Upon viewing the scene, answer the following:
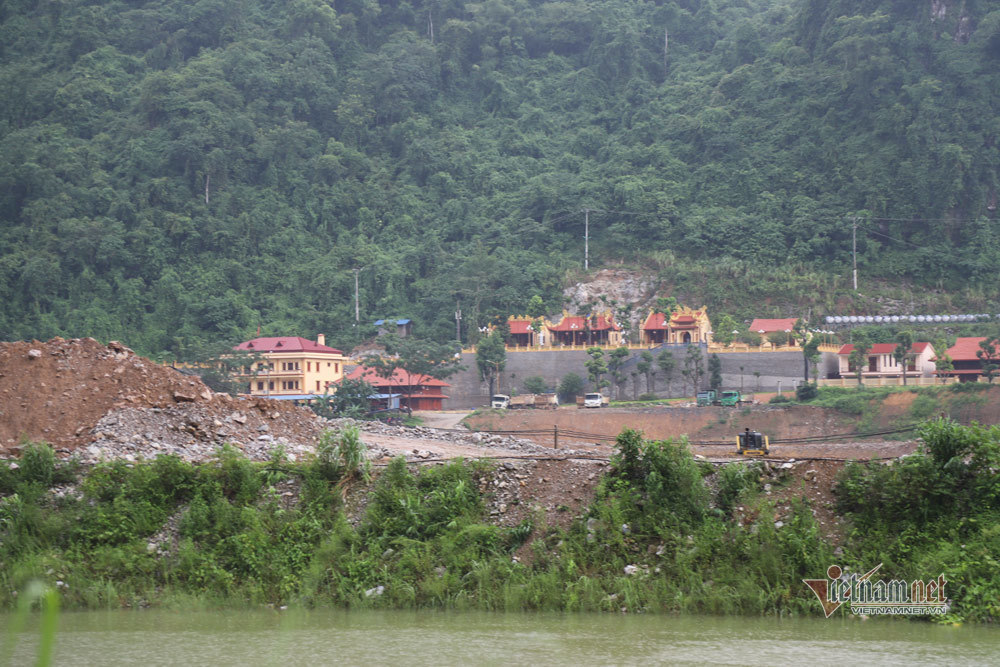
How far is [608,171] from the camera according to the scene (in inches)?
2518

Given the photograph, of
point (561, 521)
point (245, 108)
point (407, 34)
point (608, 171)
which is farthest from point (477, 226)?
point (561, 521)

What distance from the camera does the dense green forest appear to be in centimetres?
5444

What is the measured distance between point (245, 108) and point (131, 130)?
24.1 feet

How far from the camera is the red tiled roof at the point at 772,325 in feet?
150

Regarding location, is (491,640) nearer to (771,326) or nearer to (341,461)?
(341,461)

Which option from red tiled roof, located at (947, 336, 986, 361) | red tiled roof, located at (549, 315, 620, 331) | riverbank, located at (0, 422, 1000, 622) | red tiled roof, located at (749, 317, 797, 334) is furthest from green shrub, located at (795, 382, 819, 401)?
riverbank, located at (0, 422, 1000, 622)

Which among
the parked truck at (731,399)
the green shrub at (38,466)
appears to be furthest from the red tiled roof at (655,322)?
the green shrub at (38,466)

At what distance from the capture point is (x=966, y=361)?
133ft

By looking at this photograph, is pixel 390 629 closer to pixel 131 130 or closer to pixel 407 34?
pixel 131 130

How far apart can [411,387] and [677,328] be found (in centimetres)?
1204

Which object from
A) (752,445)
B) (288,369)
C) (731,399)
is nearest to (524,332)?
(288,369)

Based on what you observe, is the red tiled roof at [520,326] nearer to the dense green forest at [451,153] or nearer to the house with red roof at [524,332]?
the house with red roof at [524,332]

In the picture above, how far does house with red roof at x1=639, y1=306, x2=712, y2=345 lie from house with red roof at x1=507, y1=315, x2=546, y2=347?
4561mm

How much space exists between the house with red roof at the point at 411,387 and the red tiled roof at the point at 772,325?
1388 centimetres
